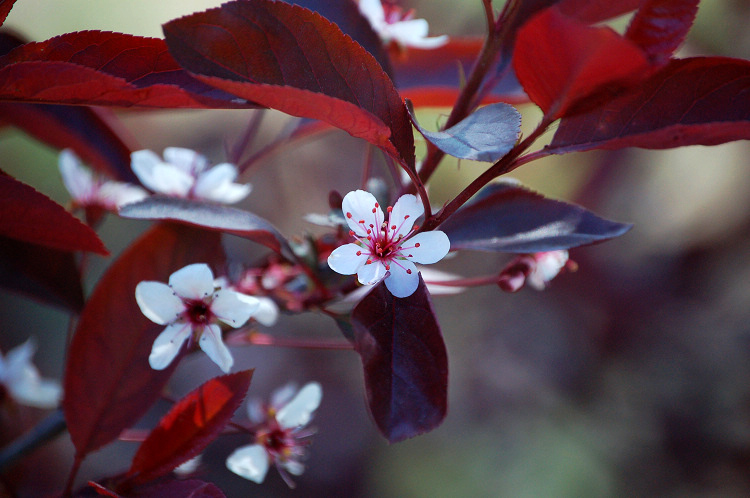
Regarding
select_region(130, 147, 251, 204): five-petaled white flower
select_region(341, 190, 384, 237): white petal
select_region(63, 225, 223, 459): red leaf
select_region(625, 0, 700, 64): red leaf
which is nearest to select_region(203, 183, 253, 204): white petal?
select_region(130, 147, 251, 204): five-petaled white flower

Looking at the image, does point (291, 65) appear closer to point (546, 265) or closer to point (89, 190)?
point (546, 265)

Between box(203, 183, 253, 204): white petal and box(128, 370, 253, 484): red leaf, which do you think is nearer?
box(128, 370, 253, 484): red leaf

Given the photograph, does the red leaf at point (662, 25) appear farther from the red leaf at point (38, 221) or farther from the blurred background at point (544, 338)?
the blurred background at point (544, 338)

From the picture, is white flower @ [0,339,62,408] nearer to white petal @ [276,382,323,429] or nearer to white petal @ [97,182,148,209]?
white petal @ [97,182,148,209]

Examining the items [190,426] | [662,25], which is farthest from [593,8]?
[190,426]

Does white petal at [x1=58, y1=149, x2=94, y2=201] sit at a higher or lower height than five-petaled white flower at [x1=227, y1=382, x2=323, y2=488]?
higher

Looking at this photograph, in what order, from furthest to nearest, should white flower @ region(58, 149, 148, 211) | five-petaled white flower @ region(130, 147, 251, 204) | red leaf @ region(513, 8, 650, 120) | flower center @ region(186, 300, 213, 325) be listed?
white flower @ region(58, 149, 148, 211) < five-petaled white flower @ region(130, 147, 251, 204) < flower center @ region(186, 300, 213, 325) < red leaf @ region(513, 8, 650, 120)

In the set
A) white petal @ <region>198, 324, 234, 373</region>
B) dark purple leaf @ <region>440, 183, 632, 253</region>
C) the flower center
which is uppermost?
dark purple leaf @ <region>440, 183, 632, 253</region>
